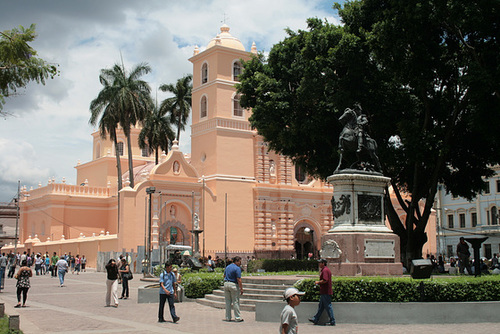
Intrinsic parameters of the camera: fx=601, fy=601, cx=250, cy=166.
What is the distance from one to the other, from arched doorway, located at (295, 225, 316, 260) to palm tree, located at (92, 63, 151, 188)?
1384cm

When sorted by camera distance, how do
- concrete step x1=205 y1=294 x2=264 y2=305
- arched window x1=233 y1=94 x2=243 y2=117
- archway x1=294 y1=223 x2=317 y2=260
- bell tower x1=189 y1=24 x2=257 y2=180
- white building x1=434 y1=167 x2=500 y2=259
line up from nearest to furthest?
concrete step x1=205 y1=294 x2=264 y2=305, bell tower x1=189 y1=24 x2=257 y2=180, arched window x1=233 y1=94 x2=243 y2=117, archway x1=294 y1=223 x2=317 y2=260, white building x1=434 y1=167 x2=500 y2=259

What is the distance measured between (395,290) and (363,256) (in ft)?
7.93

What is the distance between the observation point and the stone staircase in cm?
1606

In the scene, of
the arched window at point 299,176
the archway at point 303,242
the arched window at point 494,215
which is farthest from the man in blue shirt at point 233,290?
the arched window at point 494,215

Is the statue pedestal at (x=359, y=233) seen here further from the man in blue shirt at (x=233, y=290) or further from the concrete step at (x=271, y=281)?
the man in blue shirt at (x=233, y=290)

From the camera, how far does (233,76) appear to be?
1812 inches

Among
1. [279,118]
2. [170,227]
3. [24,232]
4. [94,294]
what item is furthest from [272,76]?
[24,232]

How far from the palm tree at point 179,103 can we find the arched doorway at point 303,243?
503 inches

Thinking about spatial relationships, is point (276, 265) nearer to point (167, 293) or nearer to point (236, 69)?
point (167, 293)

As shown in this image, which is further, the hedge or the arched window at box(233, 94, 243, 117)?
the arched window at box(233, 94, 243, 117)

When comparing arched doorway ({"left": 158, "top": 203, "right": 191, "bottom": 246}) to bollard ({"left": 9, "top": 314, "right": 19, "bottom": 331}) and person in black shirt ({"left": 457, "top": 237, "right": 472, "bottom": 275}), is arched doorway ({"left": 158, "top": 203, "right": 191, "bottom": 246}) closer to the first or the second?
person in black shirt ({"left": 457, "top": 237, "right": 472, "bottom": 275})

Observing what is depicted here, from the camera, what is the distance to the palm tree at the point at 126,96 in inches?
1705

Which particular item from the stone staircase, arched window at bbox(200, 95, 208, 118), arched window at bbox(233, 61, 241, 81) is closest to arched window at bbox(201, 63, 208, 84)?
arched window at bbox(200, 95, 208, 118)

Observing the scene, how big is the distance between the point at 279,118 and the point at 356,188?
11.6 meters
